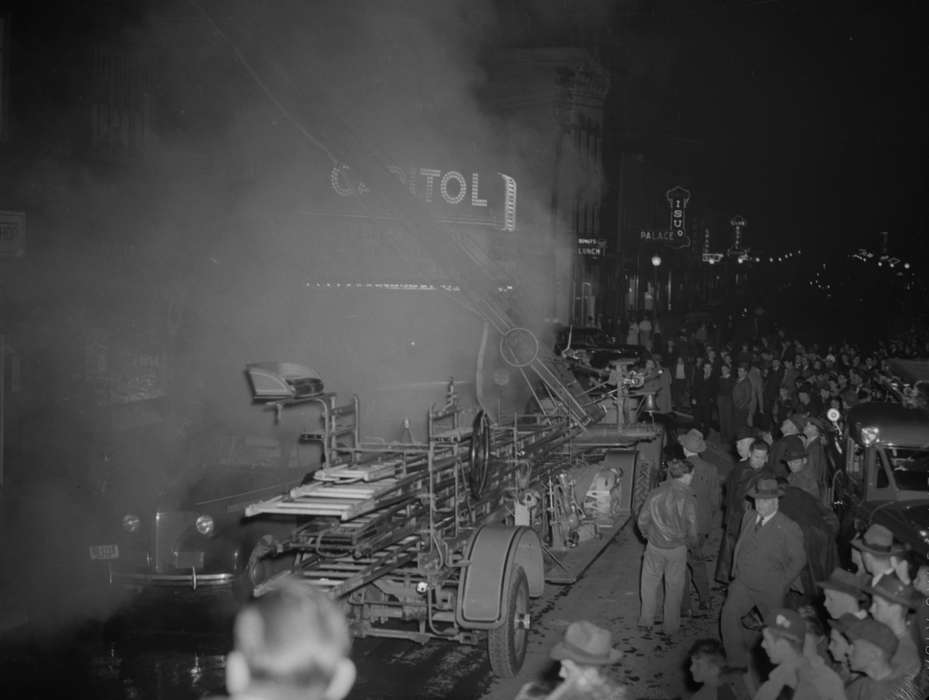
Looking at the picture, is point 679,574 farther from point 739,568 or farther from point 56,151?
point 56,151

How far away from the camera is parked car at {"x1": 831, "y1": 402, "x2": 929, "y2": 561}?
7834mm

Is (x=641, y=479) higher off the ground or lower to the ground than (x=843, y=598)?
lower

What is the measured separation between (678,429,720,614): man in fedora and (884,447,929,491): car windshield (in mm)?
1546

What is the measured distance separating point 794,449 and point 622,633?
2.15m

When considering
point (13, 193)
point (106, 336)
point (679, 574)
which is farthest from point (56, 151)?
point (679, 574)

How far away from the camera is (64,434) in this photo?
1162 cm

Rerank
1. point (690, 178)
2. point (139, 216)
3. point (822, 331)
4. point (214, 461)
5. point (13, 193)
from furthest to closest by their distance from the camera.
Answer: point (690, 178)
point (822, 331)
point (139, 216)
point (13, 193)
point (214, 461)

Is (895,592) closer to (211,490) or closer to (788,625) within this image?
(788,625)

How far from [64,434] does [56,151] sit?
3480 mm

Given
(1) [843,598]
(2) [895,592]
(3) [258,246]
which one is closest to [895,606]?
(2) [895,592]

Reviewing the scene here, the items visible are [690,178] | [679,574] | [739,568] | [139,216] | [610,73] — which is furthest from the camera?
[690,178]

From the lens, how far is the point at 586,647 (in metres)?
3.35

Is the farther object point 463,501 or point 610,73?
point 610,73

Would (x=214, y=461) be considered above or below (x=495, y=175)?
below
